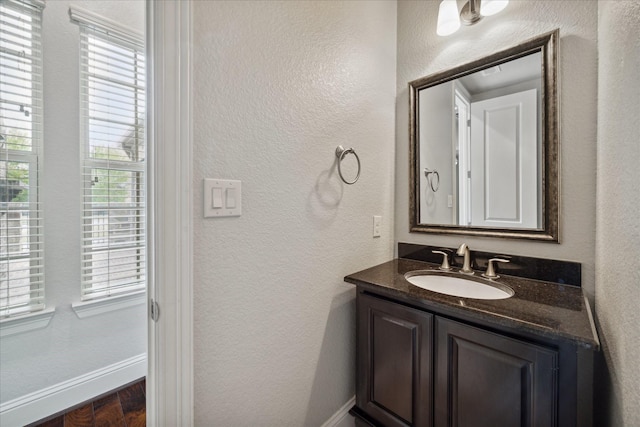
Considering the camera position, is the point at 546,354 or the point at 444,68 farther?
the point at 444,68

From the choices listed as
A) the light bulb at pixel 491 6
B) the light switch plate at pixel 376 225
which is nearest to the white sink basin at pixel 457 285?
the light switch plate at pixel 376 225

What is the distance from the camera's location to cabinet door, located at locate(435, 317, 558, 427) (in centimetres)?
74

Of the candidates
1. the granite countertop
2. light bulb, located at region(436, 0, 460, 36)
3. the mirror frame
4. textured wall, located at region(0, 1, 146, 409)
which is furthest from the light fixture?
textured wall, located at region(0, 1, 146, 409)

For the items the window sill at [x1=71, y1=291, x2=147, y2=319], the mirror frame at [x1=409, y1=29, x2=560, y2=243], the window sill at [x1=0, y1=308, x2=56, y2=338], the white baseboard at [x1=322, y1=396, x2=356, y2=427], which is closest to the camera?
the mirror frame at [x1=409, y1=29, x2=560, y2=243]

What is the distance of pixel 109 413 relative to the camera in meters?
1.59

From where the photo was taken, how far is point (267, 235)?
0.97m

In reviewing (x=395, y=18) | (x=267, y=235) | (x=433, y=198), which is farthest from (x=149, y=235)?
(x=395, y=18)

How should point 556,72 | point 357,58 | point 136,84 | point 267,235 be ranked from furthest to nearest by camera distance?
point 136,84 < point 357,58 < point 556,72 < point 267,235

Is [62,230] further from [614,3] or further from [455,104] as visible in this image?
[614,3]

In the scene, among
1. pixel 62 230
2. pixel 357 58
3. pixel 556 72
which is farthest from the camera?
pixel 62 230

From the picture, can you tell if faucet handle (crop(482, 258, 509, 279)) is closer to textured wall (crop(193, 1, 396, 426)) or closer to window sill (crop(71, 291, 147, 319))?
textured wall (crop(193, 1, 396, 426))

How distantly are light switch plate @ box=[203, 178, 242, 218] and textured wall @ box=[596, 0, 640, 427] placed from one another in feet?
3.19

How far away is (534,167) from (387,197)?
69 cm

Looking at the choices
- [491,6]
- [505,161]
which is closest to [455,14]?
[491,6]
